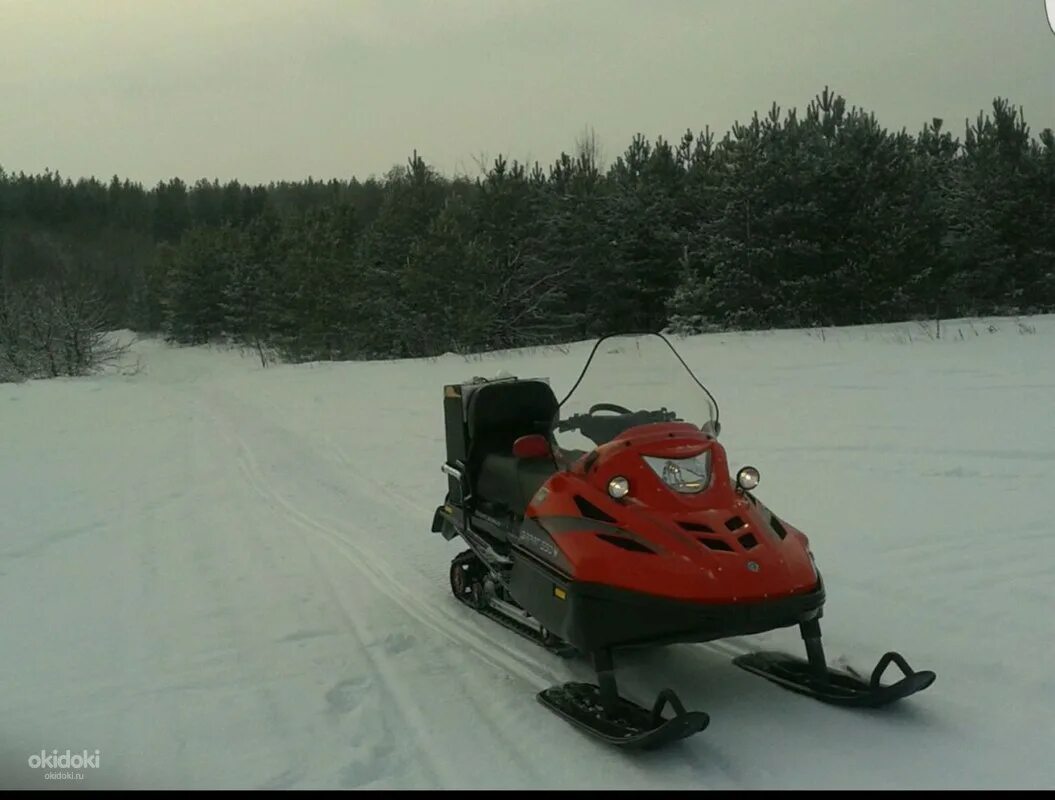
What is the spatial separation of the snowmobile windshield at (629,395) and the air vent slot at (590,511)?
47 cm

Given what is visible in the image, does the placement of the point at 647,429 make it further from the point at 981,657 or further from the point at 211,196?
the point at 211,196

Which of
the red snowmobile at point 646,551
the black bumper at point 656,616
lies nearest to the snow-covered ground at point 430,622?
the red snowmobile at point 646,551

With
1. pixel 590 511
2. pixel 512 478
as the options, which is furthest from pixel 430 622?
pixel 590 511

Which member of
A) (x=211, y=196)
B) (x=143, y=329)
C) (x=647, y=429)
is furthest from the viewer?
(x=211, y=196)

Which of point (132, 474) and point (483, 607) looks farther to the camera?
point (132, 474)

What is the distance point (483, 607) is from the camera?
5.04 metres

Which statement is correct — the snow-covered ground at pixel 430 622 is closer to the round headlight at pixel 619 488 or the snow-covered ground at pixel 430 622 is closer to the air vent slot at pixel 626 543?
the air vent slot at pixel 626 543

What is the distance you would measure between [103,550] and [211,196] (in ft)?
270

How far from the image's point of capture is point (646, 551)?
347 cm

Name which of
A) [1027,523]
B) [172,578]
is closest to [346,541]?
[172,578]

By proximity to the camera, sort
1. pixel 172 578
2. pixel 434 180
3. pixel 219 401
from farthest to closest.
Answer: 1. pixel 434 180
2. pixel 219 401
3. pixel 172 578

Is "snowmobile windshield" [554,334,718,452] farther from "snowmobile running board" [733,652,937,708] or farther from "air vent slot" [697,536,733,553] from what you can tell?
"snowmobile running board" [733,652,937,708]

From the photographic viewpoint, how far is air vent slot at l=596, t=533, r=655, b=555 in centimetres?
348

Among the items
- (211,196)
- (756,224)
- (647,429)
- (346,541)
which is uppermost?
(211,196)
